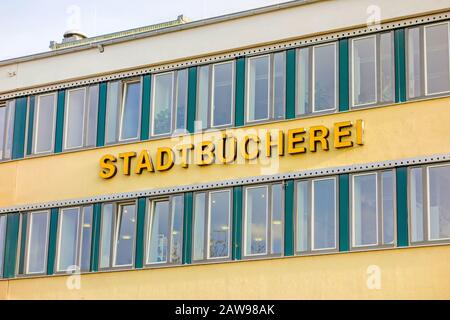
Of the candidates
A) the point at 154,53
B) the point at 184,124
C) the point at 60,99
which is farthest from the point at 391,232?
the point at 60,99

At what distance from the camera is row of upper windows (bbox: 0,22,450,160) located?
29922 millimetres

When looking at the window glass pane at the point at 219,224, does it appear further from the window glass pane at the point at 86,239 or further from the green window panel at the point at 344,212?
the window glass pane at the point at 86,239

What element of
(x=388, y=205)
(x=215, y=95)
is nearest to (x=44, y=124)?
(x=215, y=95)

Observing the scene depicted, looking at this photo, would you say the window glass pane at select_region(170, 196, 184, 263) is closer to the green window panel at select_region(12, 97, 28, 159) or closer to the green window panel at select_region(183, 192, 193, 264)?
the green window panel at select_region(183, 192, 193, 264)

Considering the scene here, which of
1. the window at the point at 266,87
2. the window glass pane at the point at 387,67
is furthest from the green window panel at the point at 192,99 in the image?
the window glass pane at the point at 387,67

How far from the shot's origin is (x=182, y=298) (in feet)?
105

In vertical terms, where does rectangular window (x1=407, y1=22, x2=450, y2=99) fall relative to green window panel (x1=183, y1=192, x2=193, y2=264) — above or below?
above

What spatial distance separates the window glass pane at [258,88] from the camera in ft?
106

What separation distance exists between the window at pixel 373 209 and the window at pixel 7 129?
458 inches

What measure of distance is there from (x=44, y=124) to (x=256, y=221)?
8107 millimetres

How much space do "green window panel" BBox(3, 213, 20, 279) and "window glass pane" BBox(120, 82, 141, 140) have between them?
4287mm

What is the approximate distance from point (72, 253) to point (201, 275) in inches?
179

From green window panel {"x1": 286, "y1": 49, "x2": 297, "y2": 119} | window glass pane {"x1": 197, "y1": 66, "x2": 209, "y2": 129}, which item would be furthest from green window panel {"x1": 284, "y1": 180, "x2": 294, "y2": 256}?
window glass pane {"x1": 197, "y1": 66, "x2": 209, "y2": 129}

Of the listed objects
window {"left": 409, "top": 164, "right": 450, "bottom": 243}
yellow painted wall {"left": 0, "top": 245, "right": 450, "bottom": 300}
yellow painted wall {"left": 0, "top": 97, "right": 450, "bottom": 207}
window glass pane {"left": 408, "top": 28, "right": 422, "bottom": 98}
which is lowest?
yellow painted wall {"left": 0, "top": 245, "right": 450, "bottom": 300}
